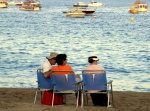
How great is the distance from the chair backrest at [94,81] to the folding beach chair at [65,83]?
7.9 inches

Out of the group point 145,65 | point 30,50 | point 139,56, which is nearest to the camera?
point 145,65

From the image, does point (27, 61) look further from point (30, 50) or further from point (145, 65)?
point (30, 50)

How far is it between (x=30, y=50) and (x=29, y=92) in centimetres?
2976

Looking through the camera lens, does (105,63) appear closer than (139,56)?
Yes

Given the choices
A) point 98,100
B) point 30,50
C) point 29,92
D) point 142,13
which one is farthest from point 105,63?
point 142,13

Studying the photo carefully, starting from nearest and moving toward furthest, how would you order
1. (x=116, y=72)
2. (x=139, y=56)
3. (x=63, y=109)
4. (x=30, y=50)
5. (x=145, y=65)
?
(x=63, y=109) → (x=116, y=72) → (x=145, y=65) → (x=139, y=56) → (x=30, y=50)

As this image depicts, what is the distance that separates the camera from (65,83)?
12.1m

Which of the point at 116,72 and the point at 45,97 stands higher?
the point at 45,97

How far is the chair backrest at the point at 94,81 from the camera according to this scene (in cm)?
1205

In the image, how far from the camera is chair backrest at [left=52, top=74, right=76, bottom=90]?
12.0 m

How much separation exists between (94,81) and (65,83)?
0.53m

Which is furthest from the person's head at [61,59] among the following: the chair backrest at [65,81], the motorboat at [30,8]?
the motorboat at [30,8]

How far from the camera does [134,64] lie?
3556cm

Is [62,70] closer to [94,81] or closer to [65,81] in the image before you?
[65,81]
